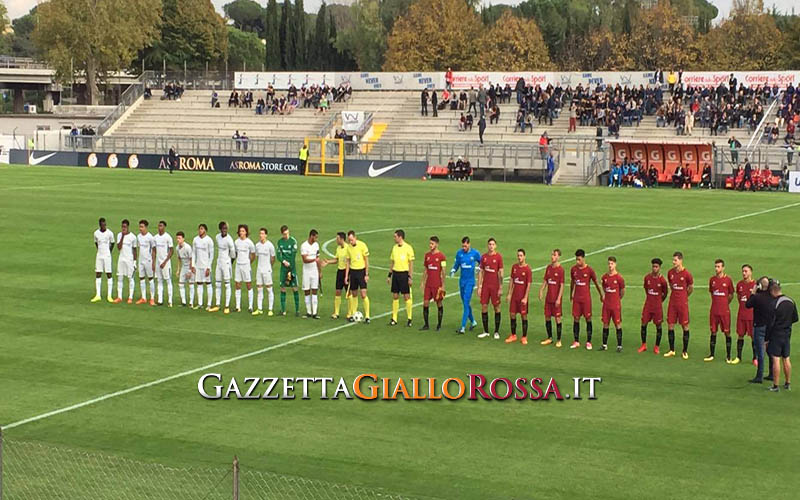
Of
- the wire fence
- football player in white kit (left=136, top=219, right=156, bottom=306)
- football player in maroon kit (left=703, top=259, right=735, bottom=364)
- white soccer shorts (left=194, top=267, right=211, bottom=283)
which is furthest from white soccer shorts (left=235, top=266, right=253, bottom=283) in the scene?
the wire fence

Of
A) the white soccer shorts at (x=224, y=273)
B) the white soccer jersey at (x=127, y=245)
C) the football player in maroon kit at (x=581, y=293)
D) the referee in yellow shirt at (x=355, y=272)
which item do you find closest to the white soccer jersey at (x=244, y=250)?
the white soccer shorts at (x=224, y=273)

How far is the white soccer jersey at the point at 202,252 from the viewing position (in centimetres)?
2552

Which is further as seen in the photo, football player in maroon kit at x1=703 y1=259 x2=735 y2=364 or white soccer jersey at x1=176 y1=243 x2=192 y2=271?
white soccer jersey at x1=176 y1=243 x2=192 y2=271

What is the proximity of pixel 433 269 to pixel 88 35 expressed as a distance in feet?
320

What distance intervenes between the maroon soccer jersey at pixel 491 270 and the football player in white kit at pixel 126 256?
8.16m

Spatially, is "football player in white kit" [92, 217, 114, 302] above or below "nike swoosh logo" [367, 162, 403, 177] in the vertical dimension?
below

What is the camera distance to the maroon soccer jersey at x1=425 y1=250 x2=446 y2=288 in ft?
76.5

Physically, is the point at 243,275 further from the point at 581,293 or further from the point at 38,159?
the point at 38,159

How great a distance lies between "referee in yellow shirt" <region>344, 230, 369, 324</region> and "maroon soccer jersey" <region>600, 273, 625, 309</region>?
503 cm

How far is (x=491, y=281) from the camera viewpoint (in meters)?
22.9

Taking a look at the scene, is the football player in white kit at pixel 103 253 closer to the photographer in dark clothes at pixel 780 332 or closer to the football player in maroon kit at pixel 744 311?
the football player in maroon kit at pixel 744 311

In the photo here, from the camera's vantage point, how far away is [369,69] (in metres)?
144

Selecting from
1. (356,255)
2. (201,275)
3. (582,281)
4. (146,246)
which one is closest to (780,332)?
(582,281)

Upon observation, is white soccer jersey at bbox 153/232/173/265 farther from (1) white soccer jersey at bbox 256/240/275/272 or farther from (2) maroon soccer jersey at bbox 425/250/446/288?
(2) maroon soccer jersey at bbox 425/250/446/288
